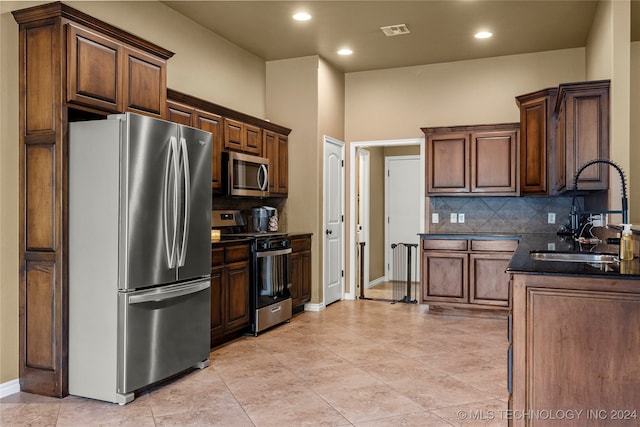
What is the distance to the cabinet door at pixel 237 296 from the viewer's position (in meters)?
4.34

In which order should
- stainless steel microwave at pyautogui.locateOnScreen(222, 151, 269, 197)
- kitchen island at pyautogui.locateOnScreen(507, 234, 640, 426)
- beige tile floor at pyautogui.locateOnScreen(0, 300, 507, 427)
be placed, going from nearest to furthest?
kitchen island at pyautogui.locateOnScreen(507, 234, 640, 426)
beige tile floor at pyautogui.locateOnScreen(0, 300, 507, 427)
stainless steel microwave at pyautogui.locateOnScreen(222, 151, 269, 197)

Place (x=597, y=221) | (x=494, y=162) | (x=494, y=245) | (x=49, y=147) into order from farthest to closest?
1. (x=494, y=162)
2. (x=494, y=245)
3. (x=597, y=221)
4. (x=49, y=147)

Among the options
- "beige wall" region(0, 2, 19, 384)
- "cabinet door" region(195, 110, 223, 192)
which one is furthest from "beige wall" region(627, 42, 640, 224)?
"beige wall" region(0, 2, 19, 384)

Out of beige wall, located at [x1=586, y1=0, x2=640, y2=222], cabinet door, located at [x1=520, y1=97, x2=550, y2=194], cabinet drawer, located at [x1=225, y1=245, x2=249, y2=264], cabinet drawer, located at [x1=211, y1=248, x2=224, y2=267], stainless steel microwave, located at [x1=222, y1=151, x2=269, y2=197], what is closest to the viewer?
beige wall, located at [x1=586, y1=0, x2=640, y2=222]

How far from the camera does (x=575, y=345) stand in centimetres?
204

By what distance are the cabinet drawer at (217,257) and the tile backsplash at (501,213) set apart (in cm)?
303

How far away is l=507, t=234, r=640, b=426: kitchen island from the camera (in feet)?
6.50

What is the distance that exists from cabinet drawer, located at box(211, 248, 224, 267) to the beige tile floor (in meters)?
0.73

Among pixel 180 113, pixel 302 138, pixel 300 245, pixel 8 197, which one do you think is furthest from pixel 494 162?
pixel 8 197

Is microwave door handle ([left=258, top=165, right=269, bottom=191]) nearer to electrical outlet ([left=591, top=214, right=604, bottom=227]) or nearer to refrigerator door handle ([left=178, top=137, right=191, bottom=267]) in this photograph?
refrigerator door handle ([left=178, top=137, right=191, bottom=267])

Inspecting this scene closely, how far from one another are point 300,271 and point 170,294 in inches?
95.8

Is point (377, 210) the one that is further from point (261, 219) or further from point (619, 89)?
point (619, 89)

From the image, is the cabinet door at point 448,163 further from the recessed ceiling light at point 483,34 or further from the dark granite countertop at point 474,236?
the recessed ceiling light at point 483,34

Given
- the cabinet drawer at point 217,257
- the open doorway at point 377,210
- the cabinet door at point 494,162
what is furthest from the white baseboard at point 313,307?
the cabinet door at point 494,162
